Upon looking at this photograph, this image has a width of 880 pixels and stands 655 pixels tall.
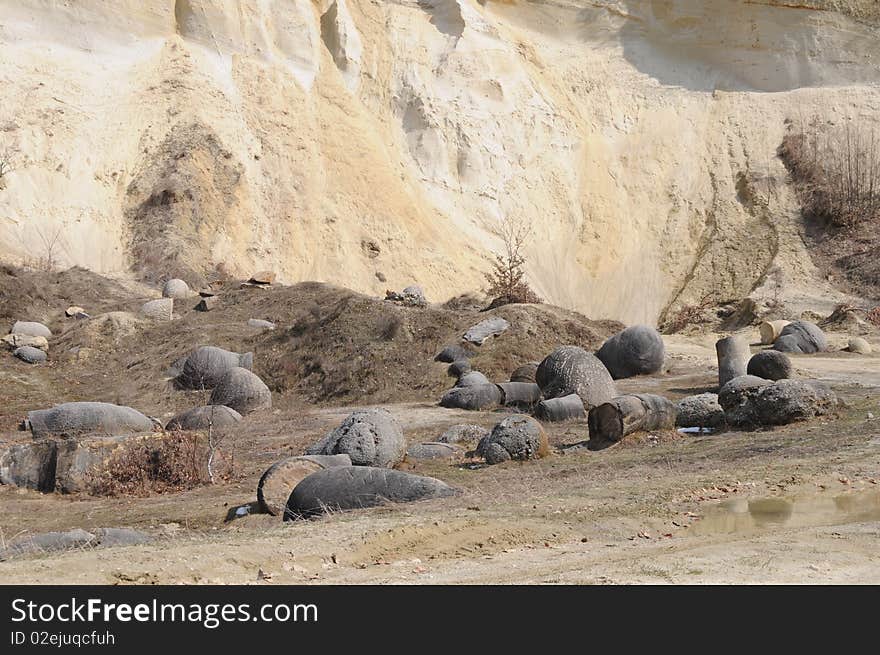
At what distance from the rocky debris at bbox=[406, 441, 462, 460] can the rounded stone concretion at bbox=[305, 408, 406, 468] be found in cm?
40

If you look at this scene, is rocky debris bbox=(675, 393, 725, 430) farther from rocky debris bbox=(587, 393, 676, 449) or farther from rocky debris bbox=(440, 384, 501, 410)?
rocky debris bbox=(440, 384, 501, 410)

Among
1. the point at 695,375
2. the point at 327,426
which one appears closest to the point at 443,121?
the point at 695,375

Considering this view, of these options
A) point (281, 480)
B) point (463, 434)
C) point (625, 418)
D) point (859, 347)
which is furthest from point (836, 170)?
point (281, 480)

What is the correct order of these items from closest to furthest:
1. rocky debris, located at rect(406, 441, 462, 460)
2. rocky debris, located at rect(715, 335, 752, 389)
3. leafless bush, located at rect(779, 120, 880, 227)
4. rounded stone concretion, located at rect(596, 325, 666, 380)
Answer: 1. rocky debris, located at rect(406, 441, 462, 460)
2. rocky debris, located at rect(715, 335, 752, 389)
3. rounded stone concretion, located at rect(596, 325, 666, 380)
4. leafless bush, located at rect(779, 120, 880, 227)

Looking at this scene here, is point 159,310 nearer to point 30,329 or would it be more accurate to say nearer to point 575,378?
point 30,329

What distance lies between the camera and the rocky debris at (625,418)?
1165cm

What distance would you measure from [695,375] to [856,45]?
24.0 m

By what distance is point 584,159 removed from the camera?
34719 mm

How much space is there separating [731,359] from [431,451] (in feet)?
19.1

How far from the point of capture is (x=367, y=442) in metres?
10.8

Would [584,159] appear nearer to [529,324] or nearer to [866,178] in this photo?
[866,178]

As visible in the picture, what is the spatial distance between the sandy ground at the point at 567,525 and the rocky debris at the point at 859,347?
9.00m

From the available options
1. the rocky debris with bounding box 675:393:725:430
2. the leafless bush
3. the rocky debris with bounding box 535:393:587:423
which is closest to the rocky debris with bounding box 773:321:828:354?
the rocky debris with bounding box 535:393:587:423

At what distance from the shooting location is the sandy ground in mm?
5641
